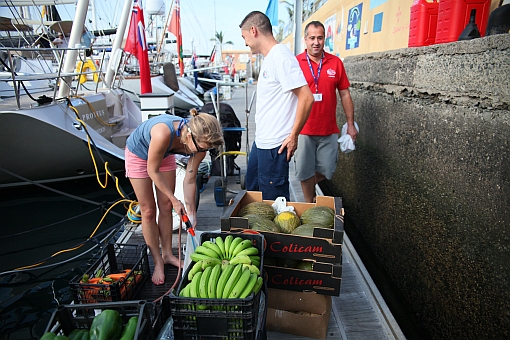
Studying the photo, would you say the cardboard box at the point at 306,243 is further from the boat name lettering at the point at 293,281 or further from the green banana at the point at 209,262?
the green banana at the point at 209,262

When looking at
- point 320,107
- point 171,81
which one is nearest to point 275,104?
point 320,107

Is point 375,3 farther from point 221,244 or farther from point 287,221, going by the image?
point 221,244

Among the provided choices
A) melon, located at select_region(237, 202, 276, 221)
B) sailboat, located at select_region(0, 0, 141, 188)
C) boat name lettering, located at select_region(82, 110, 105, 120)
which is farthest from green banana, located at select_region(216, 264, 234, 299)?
boat name lettering, located at select_region(82, 110, 105, 120)

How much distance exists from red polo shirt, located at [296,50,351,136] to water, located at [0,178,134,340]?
9.03 feet

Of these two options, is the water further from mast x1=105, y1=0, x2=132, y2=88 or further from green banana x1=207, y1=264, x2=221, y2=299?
mast x1=105, y1=0, x2=132, y2=88

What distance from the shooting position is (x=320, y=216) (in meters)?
2.67

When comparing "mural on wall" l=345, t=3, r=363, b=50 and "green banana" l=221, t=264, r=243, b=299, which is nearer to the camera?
"green banana" l=221, t=264, r=243, b=299

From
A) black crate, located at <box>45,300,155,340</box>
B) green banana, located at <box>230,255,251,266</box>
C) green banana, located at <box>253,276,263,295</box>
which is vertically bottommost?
black crate, located at <box>45,300,155,340</box>

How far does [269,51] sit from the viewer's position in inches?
118

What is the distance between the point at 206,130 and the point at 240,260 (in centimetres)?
86

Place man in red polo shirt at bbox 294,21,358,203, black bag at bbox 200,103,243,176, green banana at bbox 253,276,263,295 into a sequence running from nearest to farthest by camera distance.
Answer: green banana at bbox 253,276,263,295 < man in red polo shirt at bbox 294,21,358,203 < black bag at bbox 200,103,243,176

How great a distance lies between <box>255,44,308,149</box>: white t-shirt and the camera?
2.86 metres

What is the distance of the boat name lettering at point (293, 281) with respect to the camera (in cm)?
236

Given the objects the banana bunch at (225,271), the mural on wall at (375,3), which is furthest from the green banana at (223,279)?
the mural on wall at (375,3)
